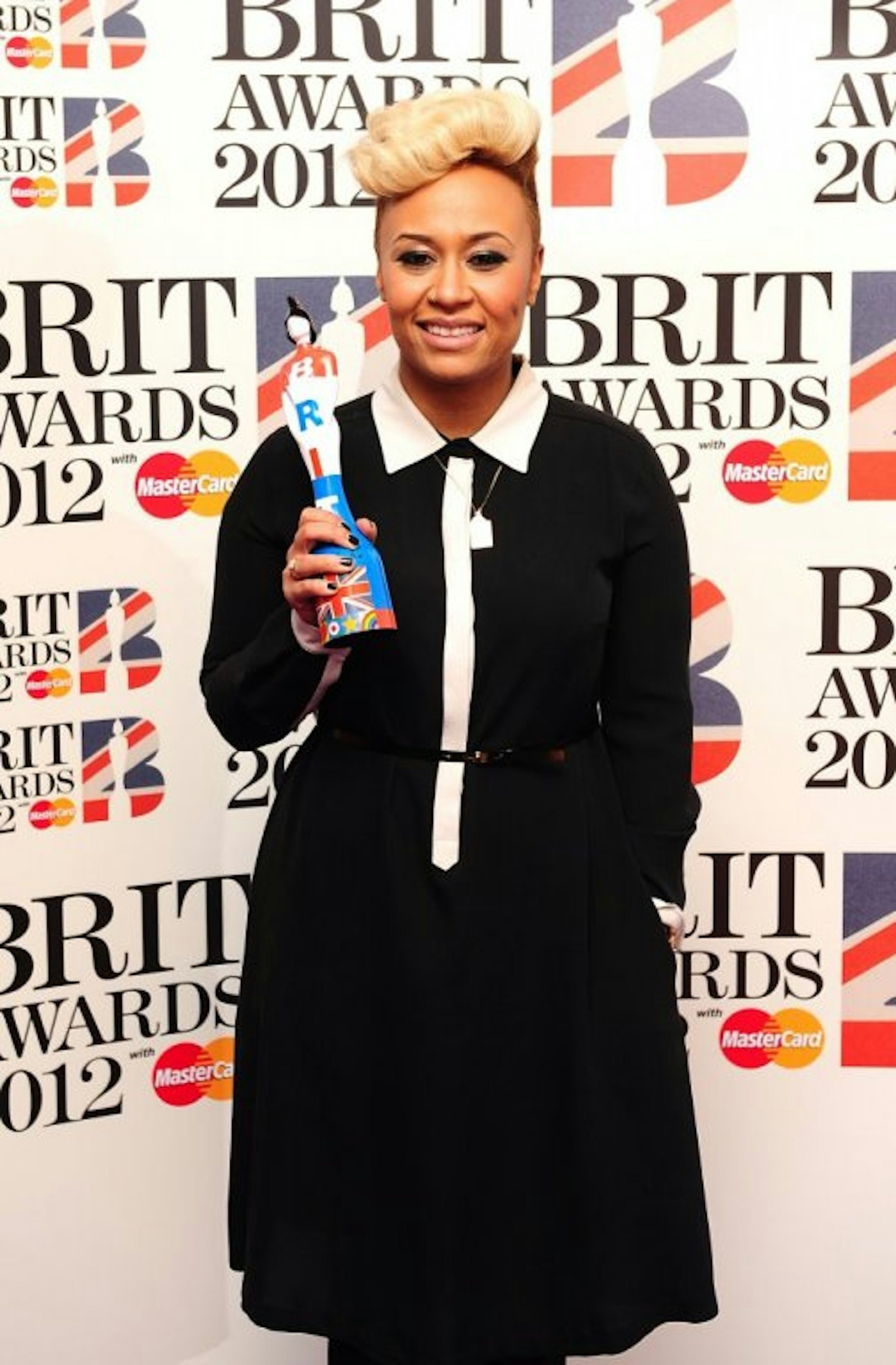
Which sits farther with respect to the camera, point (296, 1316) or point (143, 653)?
point (143, 653)

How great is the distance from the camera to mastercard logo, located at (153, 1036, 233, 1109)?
8.30 ft

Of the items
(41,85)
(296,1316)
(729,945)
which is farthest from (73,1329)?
(41,85)

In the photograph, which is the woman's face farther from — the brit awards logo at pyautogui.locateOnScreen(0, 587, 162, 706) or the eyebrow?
the brit awards logo at pyautogui.locateOnScreen(0, 587, 162, 706)

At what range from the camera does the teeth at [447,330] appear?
1807 mm

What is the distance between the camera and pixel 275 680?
1.80 metres

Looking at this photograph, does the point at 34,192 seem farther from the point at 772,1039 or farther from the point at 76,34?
the point at 772,1039

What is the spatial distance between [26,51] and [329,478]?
78 cm

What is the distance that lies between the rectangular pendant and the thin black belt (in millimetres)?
170

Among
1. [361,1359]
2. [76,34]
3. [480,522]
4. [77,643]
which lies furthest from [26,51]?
[361,1359]

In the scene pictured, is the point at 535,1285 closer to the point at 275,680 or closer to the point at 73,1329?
the point at 275,680

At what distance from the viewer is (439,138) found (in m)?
1.77

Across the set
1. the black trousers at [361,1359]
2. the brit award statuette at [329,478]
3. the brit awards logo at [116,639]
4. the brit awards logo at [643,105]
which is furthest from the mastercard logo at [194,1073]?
the brit awards logo at [643,105]

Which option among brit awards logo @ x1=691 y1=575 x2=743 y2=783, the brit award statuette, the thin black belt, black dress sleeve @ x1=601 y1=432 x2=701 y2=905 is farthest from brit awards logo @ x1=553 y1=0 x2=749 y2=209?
the thin black belt

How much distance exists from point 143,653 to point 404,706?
67 cm
